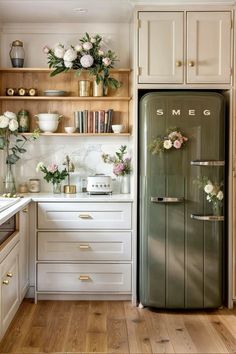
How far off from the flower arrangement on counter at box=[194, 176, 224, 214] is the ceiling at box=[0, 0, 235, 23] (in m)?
1.37

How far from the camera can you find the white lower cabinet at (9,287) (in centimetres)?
288

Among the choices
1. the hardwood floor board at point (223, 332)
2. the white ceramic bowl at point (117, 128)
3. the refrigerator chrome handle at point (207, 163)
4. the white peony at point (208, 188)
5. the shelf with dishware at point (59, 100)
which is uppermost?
the shelf with dishware at point (59, 100)

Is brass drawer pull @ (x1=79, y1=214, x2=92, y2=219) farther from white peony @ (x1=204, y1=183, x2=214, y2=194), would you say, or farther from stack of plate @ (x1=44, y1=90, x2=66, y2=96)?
stack of plate @ (x1=44, y1=90, x2=66, y2=96)

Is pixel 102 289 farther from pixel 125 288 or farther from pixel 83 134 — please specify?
pixel 83 134

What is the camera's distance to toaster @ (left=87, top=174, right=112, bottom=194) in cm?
388

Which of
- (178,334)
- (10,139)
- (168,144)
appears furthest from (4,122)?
(178,334)

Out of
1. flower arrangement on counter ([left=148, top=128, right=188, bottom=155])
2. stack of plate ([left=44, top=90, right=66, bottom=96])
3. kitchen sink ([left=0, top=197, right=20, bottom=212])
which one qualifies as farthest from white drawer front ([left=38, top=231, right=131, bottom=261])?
stack of plate ([left=44, top=90, right=66, bottom=96])

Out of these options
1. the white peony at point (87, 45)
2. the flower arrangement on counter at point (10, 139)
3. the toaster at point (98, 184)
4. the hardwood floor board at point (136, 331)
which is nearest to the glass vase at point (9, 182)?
the flower arrangement on counter at point (10, 139)

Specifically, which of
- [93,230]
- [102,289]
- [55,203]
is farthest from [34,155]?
[102,289]

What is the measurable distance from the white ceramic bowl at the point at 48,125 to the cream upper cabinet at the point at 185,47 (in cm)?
91

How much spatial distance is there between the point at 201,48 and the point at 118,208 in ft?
4.63

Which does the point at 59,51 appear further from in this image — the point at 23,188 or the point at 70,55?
the point at 23,188

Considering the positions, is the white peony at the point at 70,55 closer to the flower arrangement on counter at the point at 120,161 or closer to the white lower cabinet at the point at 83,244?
the flower arrangement on counter at the point at 120,161

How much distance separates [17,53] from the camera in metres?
4.02
